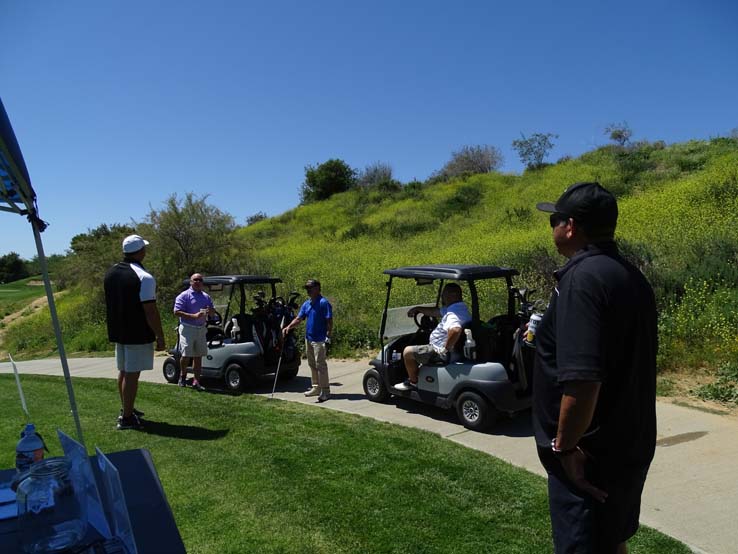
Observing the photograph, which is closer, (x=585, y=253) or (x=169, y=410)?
(x=585, y=253)

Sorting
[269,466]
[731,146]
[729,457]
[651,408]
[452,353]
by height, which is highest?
[731,146]

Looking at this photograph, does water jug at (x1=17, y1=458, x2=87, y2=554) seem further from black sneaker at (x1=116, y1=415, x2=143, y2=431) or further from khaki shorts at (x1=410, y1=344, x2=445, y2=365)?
khaki shorts at (x1=410, y1=344, x2=445, y2=365)

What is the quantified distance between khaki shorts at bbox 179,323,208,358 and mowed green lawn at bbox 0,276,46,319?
100ft

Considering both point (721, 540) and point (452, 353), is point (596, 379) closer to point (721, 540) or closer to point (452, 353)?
point (721, 540)

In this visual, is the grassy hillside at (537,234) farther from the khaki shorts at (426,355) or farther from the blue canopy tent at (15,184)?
the blue canopy tent at (15,184)

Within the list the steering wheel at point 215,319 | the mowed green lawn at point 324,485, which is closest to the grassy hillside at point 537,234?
the steering wheel at point 215,319

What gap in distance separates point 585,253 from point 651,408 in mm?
632

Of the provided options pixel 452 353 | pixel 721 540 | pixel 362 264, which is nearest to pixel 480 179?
pixel 362 264

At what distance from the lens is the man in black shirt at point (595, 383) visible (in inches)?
72.3

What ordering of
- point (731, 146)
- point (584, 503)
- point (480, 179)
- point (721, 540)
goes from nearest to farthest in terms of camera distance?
point (584, 503), point (721, 540), point (731, 146), point (480, 179)

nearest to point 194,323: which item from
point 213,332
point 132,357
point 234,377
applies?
point 213,332

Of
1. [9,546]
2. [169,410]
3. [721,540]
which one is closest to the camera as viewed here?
[9,546]

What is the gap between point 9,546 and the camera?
69.0 inches

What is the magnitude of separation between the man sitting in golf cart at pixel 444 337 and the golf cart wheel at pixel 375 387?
0.50 meters
